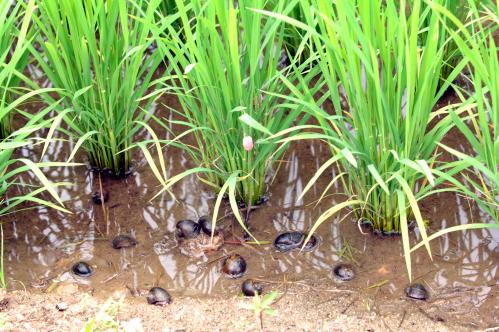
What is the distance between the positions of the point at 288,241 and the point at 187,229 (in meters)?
0.31

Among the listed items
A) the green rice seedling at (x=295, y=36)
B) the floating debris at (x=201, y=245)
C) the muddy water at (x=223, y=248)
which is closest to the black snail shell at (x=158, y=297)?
the muddy water at (x=223, y=248)

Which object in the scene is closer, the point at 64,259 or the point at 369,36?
the point at 369,36

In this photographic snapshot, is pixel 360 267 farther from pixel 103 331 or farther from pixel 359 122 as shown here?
pixel 103 331

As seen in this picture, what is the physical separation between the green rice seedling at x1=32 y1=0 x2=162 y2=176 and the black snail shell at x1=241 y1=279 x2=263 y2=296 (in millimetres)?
542

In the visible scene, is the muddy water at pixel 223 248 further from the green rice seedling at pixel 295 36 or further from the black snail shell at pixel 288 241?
the green rice seedling at pixel 295 36

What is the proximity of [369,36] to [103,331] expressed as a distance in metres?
1.00

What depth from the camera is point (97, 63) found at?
84.9 inches

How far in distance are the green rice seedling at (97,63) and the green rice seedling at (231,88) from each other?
13cm

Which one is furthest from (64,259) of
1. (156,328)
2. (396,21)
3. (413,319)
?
(396,21)

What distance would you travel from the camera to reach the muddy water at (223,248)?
206 cm

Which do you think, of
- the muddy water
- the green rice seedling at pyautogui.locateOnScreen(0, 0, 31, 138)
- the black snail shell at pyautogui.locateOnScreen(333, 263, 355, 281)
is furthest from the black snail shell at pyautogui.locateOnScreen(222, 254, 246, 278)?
the green rice seedling at pyautogui.locateOnScreen(0, 0, 31, 138)

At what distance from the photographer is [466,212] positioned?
7.34ft

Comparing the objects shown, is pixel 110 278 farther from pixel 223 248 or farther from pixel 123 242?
pixel 223 248

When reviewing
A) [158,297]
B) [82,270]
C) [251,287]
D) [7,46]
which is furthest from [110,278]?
[7,46]
